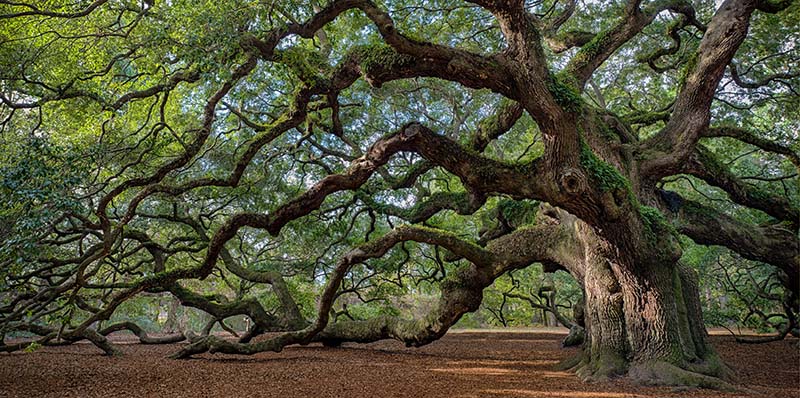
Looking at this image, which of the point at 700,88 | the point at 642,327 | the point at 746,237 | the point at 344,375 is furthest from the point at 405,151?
the point at 746,237

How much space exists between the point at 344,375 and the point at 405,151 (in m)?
2.80

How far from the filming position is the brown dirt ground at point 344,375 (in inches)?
179

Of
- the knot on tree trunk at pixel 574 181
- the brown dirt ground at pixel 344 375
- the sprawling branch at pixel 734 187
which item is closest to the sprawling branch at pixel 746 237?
the sprawling branch at pixel 734 187

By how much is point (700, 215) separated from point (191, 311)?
76.6 feet

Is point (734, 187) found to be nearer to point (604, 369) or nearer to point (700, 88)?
point (700, 88)

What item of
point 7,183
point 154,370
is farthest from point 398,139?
point 154,370

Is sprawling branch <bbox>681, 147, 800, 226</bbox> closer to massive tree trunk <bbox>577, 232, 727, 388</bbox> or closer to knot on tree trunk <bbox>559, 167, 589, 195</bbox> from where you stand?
massive tree trunk <bbox>577, 232, 727, 388</bbox>

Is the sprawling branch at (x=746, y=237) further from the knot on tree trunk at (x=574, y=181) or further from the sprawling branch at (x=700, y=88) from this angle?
the knot on tree trunk at (x=574, y=181)

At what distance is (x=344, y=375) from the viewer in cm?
562

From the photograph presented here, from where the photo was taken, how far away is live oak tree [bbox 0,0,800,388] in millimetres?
4723

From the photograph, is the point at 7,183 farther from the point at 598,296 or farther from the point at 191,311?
the point at 191,311

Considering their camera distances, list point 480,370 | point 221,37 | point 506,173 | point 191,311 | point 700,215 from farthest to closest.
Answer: point 191,311 → point 700,215 → point 480,370 → point 506,173 → point 221,37

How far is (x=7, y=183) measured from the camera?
392 centimetres

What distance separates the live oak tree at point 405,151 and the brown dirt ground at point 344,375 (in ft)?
1.52
